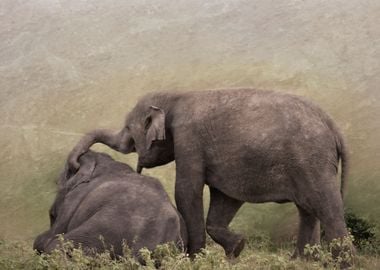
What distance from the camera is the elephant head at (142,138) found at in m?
12.4

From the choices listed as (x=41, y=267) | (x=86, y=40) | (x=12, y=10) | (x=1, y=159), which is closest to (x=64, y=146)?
(x=1, y=159)

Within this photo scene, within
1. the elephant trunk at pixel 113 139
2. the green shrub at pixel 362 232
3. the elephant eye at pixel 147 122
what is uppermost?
the elephant eye at pixel 147 122

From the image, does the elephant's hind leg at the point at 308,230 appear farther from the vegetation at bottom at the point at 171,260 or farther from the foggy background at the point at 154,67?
the foggy background at the point at 154,67

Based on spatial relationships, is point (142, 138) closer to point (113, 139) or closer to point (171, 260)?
point (113, 139)

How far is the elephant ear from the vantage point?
40.4ft

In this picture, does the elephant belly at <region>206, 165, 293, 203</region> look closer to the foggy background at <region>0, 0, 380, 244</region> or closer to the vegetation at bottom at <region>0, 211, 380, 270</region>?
the vegetation at bottom at <region>0, 211, 380, 270</region>

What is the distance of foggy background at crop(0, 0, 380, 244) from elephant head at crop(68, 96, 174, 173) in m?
6.24

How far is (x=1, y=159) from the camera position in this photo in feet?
75.3

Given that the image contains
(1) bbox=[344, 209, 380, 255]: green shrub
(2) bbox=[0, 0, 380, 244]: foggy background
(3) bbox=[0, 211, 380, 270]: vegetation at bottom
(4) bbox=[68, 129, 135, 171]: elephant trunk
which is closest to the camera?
(3) bbox=[0, 211, 380, 270]: vegetation at bottom

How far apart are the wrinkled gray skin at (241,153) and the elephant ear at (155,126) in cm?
1

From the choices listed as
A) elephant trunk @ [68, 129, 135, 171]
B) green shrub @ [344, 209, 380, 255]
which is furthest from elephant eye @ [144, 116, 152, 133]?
green shrub @ [344, 209, 380, 255]

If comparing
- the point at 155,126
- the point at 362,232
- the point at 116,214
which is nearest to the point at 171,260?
the point at 116,214

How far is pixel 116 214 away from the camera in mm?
10680

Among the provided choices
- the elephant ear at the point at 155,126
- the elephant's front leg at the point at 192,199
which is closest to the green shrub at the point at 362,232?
the elephant's front leg at the point at 192,199
